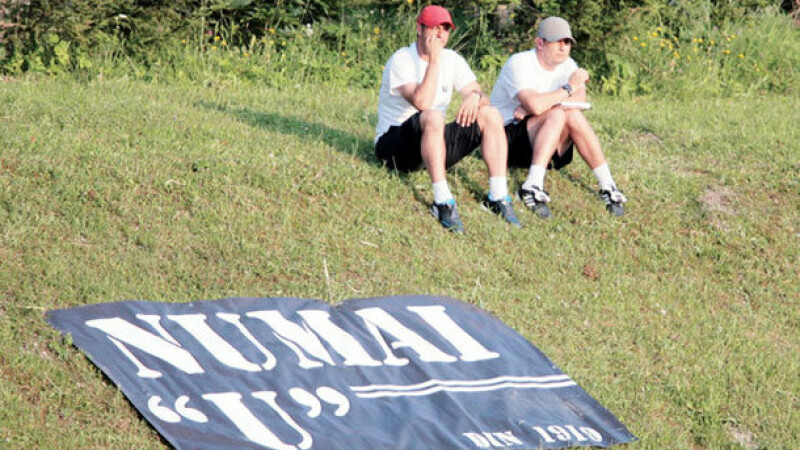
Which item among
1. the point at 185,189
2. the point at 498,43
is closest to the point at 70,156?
the point at 185,189

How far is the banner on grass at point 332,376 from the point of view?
5566 mm

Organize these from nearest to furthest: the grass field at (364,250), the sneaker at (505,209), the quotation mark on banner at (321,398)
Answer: the quotation mark on banner at (321,398) < the grass field at (364,250) < the sneaker at (505,209)

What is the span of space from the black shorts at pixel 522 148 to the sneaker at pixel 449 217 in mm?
1119

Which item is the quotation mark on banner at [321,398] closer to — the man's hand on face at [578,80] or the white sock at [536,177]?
the white sock at [536,177]

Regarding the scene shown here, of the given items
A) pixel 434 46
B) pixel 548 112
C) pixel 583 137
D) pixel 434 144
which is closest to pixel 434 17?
pixel 434 46

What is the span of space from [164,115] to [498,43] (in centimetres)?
403

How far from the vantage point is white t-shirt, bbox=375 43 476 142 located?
8.12m

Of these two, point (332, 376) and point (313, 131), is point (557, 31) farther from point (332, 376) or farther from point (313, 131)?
point (332, 376)

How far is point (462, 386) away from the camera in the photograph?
242 inches

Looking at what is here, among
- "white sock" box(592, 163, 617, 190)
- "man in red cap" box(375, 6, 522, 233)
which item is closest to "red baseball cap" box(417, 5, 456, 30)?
"man in red cap" box(375, 6, 522, 233)

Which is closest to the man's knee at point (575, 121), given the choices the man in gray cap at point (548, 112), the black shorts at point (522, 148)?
the man in gray cap at point (548, 112)

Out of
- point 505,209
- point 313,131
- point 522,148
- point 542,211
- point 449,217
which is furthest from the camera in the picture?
point 313,131

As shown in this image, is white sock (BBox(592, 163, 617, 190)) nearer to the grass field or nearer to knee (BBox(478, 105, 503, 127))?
the grass field

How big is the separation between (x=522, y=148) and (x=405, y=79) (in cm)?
123
